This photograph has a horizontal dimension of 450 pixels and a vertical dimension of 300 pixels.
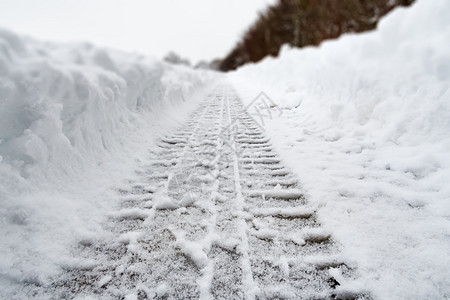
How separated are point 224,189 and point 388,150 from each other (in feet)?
5.40

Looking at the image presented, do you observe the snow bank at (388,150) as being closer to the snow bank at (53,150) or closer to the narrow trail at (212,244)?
the narrow trail at (212,244)

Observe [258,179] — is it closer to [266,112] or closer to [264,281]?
[264,281]

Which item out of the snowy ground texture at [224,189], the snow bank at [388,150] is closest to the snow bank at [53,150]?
the snowy ground texture at [224,189]

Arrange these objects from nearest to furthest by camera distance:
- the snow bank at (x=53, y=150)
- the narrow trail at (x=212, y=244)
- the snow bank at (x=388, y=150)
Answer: the narrow trail at (x=212, y=244) < the snow bank at (x=388, y=150) < the snow bank at (x=53, y=150)

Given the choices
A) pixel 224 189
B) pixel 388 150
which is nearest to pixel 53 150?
pixel 224 189

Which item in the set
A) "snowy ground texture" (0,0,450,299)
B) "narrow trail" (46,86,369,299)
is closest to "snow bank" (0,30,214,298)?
"snowy ground texture" (0,0,450,299)

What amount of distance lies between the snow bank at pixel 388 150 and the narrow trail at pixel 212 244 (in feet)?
0.61

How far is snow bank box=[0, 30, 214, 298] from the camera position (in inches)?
57.9

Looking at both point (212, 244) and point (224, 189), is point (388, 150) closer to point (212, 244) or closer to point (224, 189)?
point (224, 189)

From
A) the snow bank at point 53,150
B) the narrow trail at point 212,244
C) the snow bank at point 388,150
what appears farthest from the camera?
the snow bank at point 53,150

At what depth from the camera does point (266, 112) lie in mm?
4844

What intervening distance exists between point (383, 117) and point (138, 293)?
2.96 metres

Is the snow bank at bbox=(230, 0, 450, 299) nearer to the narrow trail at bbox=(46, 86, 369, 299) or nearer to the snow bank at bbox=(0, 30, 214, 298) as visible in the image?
the narrow trail at bbox=(46, 86, 369, 299)

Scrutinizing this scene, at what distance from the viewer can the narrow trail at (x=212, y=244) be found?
1237 mm
